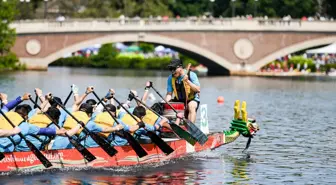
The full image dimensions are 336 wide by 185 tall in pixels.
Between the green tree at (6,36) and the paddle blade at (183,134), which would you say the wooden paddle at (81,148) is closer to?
the paddle blade at (183,134)

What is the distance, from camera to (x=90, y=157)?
21.7 meters

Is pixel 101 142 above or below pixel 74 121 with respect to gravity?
below

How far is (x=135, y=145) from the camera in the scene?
22312mm

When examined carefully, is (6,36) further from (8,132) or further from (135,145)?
(8,132)

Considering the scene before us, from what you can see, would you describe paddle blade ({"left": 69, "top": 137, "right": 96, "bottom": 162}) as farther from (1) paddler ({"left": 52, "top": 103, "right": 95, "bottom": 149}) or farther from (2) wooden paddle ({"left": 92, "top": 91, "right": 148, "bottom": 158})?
(2) wooden paddle ({"left": 92, "top": 91, "right": 148, "bottom": 158})

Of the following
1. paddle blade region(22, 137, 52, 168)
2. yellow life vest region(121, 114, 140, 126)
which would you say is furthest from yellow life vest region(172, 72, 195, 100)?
paddle blade region(22, 137, 52, 168)

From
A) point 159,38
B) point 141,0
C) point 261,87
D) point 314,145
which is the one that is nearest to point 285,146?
point 314,145

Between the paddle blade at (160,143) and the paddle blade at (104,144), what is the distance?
1.14 metres

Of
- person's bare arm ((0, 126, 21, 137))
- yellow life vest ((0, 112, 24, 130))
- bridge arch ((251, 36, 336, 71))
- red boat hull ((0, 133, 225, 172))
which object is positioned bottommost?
bridge arch ((251, 36, 336, 71))

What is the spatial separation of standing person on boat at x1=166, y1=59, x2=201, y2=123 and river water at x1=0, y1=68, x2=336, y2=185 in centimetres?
123

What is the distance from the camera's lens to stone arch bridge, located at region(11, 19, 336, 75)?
7112cm

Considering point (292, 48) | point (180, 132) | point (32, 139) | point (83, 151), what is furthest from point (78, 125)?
point (292, 48)

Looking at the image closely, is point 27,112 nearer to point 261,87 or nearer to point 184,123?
point 184,123

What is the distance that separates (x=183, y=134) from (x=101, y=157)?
95.4 inches
